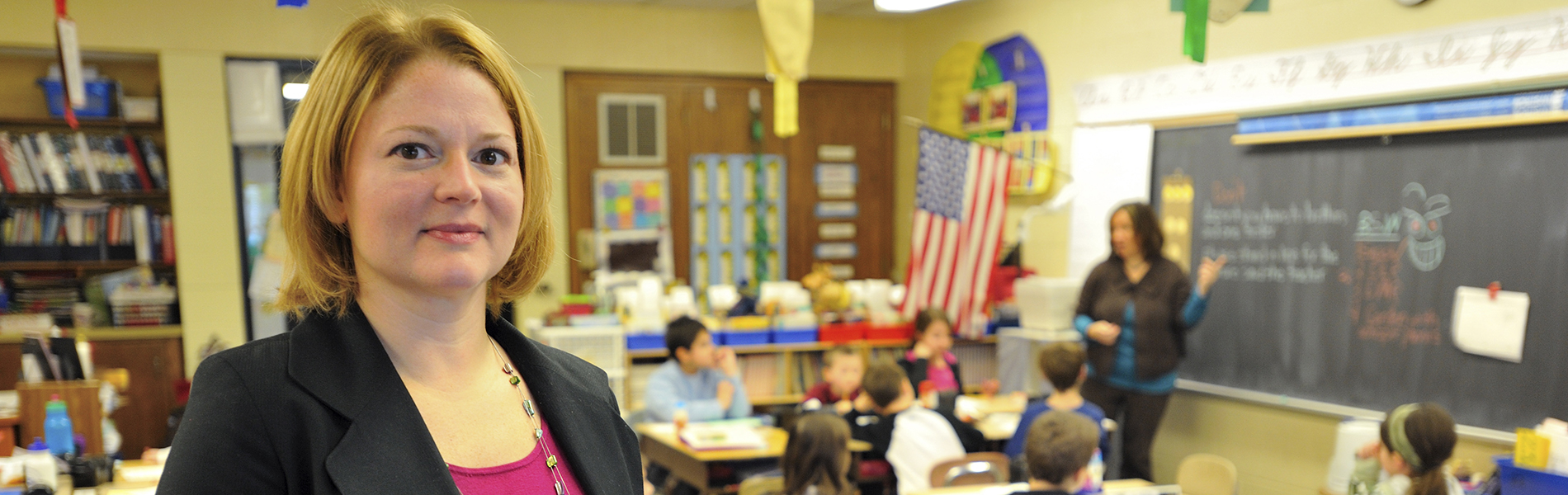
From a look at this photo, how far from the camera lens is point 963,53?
6461 mm

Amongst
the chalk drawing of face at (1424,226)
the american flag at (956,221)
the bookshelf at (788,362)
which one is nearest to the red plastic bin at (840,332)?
the bookshelf at (788,362)

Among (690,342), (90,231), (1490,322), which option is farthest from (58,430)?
(1490,322)

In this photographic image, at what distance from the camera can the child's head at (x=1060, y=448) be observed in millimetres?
2592

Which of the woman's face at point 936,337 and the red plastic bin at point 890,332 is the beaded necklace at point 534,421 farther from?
the red plastic bin at point 890,332

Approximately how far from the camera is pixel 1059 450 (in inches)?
102

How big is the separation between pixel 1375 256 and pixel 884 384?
→ 208 centimetres

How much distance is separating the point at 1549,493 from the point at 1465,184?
130 cm

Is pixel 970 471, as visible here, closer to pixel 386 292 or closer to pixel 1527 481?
pixel 1527 481

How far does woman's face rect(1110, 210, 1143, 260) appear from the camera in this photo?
424 centimetres

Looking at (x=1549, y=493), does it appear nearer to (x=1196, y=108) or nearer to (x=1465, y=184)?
(x=1465, y=184)

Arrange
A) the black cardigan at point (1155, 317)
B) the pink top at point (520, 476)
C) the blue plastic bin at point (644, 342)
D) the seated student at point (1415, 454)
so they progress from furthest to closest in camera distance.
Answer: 1. the blue plastic bin at point (644, 342)
2. the black cardigan at point (1155, 317)
3. the seated student at point (1415, 454)
4. the pink top at point (520, 476)

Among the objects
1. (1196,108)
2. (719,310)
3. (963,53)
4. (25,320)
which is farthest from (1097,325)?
(25,320)

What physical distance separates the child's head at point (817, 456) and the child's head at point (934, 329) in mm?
1552

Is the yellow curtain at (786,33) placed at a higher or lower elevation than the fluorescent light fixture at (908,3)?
lower
